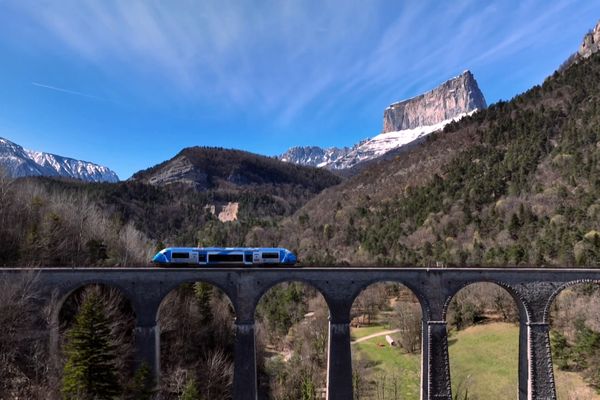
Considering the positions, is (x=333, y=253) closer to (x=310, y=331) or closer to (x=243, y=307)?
(x=310, y=331)

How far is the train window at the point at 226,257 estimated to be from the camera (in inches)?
1188

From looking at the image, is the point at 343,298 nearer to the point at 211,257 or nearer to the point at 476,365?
the point at 211,257

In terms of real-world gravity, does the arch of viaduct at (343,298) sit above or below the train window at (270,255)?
below

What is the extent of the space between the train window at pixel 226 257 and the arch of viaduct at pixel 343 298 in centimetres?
101

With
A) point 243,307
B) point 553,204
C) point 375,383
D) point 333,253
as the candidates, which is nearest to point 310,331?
point 375,383

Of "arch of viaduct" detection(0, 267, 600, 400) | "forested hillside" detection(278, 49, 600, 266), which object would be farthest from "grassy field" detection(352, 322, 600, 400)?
"forested hillside" detection(278, 49, 600, 266)

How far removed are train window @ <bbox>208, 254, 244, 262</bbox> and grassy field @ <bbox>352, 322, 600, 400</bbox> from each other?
20058 millimetres

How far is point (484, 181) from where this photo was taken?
82.9 metres

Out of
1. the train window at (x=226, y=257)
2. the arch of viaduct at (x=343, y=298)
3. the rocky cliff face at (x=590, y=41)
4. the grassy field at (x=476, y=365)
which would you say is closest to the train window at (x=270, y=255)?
the arch of viaduct at (x=343, y=298)

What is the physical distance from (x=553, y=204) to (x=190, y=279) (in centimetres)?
6254

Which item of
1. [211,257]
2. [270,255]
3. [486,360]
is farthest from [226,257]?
[486,360]

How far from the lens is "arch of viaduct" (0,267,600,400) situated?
28.5 metres

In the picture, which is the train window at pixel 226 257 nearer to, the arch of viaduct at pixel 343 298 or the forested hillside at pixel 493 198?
the arch of viaduct at pixel 343 298

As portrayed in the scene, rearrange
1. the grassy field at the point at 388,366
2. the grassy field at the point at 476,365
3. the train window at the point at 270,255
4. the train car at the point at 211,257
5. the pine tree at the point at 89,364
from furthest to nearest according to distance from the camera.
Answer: the grassy field at the point at 388,366
the grassy field at the point at 476,365
the train window at the point at 270,255
the train car at the point at 211,257
the pine tree at the point at 89,364
